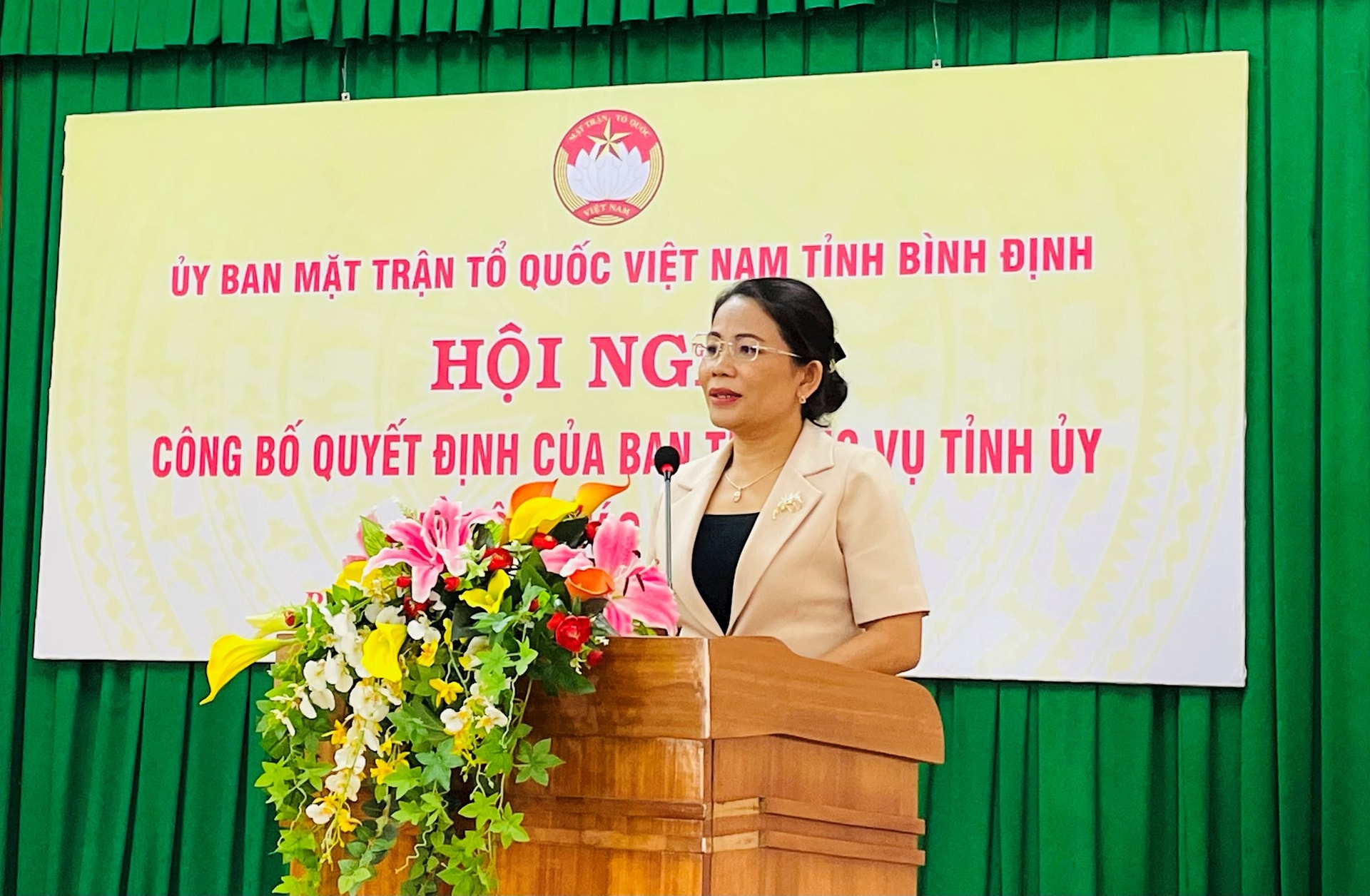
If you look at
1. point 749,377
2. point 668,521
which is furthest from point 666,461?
point 749,377

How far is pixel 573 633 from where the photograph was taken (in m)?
1.76

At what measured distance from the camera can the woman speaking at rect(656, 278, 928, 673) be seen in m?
2.59

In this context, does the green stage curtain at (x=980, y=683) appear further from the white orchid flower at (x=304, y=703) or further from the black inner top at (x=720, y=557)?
the white orchid flower at (x=304, y=703)

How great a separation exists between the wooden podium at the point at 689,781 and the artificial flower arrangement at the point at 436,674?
2.3 inches

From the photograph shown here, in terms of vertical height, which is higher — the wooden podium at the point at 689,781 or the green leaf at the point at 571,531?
the green leaf at the point at 571,531

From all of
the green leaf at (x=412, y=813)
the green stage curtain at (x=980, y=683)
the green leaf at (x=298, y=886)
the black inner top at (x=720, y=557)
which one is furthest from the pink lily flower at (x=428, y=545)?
the green stage curtain at (x=980, y=683)

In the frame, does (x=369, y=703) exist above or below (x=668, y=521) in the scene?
below

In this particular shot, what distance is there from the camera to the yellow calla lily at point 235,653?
1.90 meters

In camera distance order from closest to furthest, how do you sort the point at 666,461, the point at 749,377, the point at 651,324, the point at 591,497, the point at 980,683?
the point at 591,497, the point at 666,461, the point at 749,377, the point at 980,683, the point at 651,324

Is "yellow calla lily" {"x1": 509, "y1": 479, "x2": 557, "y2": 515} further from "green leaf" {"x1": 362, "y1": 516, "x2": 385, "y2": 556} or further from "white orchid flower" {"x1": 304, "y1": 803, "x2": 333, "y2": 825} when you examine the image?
"white orchid flower" {"x1": 304, "y1": 803, "x2": 333, "y2": 825}

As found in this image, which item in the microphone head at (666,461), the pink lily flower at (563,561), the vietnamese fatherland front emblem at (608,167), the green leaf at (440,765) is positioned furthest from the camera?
the vietnamese fatherland front emblem at (608,167)

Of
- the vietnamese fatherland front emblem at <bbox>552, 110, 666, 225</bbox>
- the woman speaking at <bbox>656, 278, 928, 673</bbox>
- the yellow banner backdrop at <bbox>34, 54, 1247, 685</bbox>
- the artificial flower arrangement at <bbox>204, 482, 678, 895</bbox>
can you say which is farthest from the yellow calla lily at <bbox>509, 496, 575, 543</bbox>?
the vietnamese fatherland front emblem at <bbox>552, 110, 666, 225</bbox>

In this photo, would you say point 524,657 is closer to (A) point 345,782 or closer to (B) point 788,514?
(A) point 345,782

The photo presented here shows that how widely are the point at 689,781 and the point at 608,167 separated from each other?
9.58ft
